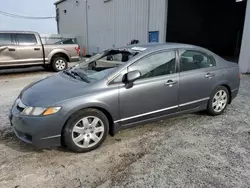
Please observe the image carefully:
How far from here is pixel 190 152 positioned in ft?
9.96

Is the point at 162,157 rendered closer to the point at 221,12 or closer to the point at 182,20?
the point at 182,20

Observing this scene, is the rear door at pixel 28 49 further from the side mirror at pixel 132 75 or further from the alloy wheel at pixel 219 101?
the alloy wheel at pixel 219 101

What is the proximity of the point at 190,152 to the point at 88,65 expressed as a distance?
7.49ft

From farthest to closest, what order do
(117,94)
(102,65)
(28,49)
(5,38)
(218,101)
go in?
(28,49)
(5,38)
(218,101)
(102,65)
(117,94)

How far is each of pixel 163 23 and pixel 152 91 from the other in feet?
26.6

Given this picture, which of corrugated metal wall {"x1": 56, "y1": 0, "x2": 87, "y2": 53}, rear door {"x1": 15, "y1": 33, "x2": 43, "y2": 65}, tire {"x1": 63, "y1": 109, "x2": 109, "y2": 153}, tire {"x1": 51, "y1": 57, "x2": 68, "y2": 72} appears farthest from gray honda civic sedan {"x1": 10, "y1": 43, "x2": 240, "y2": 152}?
corrugated metal wall {"x1": 56, "y1": 0, "x2": 87, "y2": 53}

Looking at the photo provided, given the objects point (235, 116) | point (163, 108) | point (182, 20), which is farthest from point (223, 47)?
point (163, 108)

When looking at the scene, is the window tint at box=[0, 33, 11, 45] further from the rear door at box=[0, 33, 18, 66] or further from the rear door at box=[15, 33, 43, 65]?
the rear door at box=[15, 33, 43, 65]

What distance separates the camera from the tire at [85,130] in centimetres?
288

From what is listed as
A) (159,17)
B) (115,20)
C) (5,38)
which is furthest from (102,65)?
(115,20)

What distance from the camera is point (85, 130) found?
2.99 m

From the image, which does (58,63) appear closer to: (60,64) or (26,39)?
(60,64)

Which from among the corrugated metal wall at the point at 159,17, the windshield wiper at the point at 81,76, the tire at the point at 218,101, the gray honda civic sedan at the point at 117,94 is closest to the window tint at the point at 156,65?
the gray honda civic sedan at the point at 117,94

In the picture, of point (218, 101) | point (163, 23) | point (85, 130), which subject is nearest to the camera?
point (85, 130)
